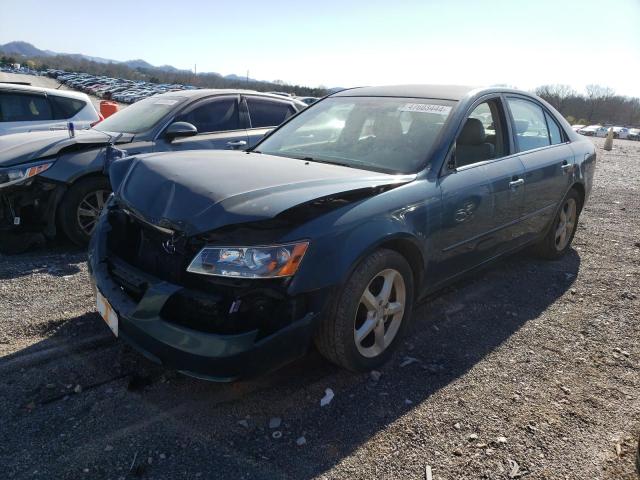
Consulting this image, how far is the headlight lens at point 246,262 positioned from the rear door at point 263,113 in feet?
13.0

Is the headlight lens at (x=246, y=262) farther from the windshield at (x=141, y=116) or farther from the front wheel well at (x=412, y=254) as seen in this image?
the windshield at (x=141, y=116)

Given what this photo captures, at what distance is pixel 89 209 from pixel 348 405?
3.73 m

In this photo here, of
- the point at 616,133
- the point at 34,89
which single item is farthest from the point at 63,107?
the point at 616,133

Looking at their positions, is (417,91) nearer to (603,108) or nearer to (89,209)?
(89,209)

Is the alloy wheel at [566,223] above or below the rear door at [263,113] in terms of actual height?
below

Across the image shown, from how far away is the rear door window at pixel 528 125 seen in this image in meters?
4.26

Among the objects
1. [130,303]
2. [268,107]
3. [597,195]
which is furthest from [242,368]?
[597,195]

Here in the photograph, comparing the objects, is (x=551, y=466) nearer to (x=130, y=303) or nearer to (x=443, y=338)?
(x=443, y=338)

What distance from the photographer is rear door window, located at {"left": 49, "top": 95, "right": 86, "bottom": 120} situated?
837cm

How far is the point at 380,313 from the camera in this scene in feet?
9.74

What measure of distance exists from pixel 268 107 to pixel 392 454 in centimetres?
519

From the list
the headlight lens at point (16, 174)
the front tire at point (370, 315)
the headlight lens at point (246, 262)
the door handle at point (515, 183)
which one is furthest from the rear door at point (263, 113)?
the headlight lens at point (246, 262)

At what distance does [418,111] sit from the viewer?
3672 millimetres

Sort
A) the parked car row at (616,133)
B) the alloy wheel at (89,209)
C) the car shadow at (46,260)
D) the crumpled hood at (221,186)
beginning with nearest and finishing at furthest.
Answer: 1. the crumpled hood at (221,186)
2. the car shadow at (46,260)
3. the alloy wheel at (89,209)
4. the parked car row at (616,133)
